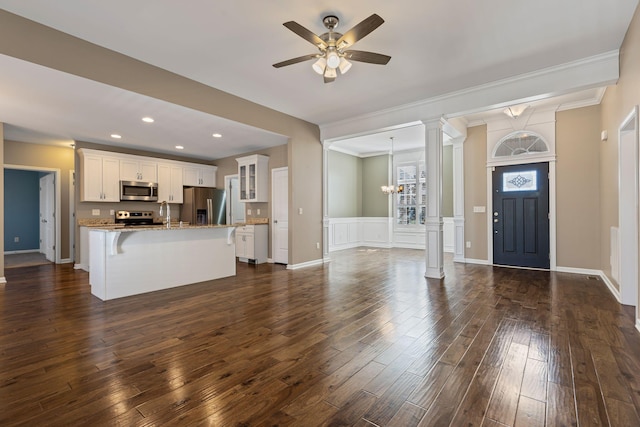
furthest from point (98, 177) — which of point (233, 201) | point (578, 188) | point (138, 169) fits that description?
point (578, 188)

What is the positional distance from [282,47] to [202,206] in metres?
5.40

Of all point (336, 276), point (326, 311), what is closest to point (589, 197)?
point (336, 276)

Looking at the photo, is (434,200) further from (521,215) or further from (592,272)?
(592,272)

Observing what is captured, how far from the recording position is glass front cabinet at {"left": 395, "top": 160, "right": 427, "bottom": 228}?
29.5 feet

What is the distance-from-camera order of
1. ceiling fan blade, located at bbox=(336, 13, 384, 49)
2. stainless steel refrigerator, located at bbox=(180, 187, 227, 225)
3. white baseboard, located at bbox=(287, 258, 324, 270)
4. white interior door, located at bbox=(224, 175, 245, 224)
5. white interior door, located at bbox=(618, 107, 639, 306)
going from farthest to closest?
white interior door, located at bbox=(224, 175, 245, 224)
stainless steel refrigerator, located at bbox=(180, 187, 227, 225)
white baseboard, located at bbox=(287, 258, 324, 270)
white interior door, located at bbox=(618, 107, 639, 306)
ceiling fan blade, located at bbox=(336, 13, 384, 49)

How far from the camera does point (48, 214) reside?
7.28m

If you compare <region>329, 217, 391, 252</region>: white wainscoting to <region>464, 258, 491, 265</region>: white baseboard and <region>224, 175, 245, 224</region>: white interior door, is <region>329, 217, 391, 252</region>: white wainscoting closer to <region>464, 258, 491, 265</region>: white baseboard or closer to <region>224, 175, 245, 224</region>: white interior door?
<region>224, 175, 245, 224</region>: white interior door

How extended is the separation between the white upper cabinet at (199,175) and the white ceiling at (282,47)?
261 cm

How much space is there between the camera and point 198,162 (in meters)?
8.20

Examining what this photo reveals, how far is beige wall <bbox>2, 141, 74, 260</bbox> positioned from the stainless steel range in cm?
138

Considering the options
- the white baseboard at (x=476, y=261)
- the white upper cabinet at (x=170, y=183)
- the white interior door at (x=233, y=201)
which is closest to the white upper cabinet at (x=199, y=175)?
the white upper cabinet at (x=170, y=183)

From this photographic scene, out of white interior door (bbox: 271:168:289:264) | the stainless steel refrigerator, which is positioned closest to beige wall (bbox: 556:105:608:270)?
white interior door (bbox: 271:168:289:264)

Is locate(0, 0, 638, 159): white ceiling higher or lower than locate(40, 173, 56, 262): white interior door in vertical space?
higher

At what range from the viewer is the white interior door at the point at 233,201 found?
8.05m
